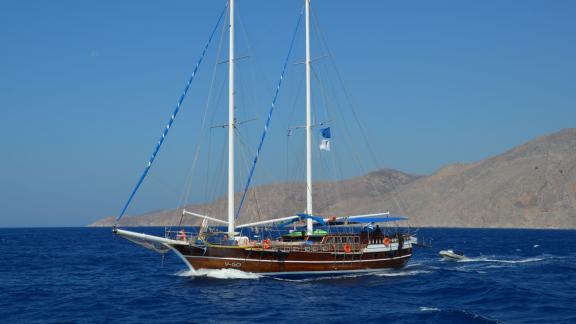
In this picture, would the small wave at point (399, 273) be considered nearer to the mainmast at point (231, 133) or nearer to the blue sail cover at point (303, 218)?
the blue sail cover at point (303, 218)

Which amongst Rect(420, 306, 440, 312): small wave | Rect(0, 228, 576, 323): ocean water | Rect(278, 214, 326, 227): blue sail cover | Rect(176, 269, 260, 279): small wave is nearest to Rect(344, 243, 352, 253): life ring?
Rect(0, 228, 576, 323): ocean water

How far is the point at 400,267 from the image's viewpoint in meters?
51.7

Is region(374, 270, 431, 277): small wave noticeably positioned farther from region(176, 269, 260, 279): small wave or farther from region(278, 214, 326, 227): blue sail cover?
region(176, 269, 260, 279): small wave

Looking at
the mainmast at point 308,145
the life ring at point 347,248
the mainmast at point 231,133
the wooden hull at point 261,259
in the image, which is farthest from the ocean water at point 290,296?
the mainmast at point 308,145

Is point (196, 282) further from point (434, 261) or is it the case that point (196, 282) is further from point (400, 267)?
point (434, 261)

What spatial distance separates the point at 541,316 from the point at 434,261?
3331 centimetres

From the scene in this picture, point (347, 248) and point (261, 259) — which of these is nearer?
point (261, 259)

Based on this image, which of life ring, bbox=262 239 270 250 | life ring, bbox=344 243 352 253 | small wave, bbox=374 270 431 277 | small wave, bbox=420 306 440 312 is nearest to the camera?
small wave, bbox=420 306 440 312

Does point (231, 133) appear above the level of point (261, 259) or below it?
above

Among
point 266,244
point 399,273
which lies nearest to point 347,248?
point 399,273

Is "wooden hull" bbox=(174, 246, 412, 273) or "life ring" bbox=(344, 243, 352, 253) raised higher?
"life ring" bbox=(344, 243, 352, 253)

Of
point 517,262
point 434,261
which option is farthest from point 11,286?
point 517,262

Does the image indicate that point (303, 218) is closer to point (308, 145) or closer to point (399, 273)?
point (308, 145)

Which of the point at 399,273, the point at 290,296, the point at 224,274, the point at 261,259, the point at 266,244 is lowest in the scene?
the point at 290,296
